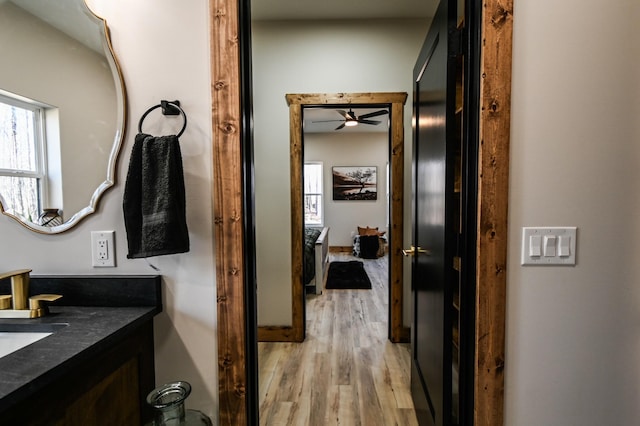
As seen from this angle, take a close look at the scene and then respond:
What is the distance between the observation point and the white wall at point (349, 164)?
731 centimetres

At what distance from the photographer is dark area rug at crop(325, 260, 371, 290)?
4.55 metres

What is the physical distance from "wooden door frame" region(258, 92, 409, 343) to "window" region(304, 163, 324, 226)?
4.60 metres

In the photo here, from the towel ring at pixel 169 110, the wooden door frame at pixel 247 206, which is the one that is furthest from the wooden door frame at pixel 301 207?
the towel ring at pixel 169 110

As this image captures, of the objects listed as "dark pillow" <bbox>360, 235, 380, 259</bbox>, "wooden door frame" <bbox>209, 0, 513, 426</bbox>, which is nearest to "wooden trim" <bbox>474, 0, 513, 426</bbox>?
"wooden door frame" <bbox>209, 0, 513, 426</bbox>

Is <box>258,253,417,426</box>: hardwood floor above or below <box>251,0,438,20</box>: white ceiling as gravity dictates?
below

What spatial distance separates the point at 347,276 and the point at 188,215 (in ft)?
13.7

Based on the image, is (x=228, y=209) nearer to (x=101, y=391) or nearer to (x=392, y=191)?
(x=101, y=391)

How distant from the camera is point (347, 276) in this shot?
5.07 metres

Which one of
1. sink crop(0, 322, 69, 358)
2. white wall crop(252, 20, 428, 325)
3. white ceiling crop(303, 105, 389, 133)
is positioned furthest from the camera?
white ceiling crop(303, 105, 389, 133)

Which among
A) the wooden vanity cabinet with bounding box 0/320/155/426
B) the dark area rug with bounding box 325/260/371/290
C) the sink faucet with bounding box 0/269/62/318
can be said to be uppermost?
the sink faucet with bounding box 0/269/62/318

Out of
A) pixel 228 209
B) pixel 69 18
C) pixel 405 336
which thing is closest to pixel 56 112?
pixel 69 18

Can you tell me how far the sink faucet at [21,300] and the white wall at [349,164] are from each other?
6.44 metres

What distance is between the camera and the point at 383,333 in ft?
9.62

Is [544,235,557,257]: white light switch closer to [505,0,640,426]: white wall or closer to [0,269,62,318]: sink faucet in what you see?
[505,0,640,426]: white wall
